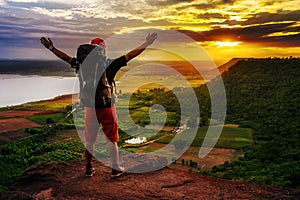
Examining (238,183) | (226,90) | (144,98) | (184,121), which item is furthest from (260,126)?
(238,183)

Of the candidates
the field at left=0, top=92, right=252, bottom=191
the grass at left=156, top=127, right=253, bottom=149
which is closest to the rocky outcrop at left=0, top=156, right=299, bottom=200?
the field at left=0, top=92, right=252, bottom=191

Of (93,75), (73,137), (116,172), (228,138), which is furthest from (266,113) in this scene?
(93,75)

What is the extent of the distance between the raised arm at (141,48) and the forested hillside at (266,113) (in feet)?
55.3

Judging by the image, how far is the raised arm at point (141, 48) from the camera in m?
5.39

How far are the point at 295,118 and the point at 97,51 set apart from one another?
55154mm

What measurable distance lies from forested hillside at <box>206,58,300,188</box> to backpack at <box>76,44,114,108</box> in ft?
55.2

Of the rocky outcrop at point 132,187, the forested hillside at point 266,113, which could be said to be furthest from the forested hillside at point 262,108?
the rocky outcrop at point 132,187

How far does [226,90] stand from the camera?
76.1m

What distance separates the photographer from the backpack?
559 centimetres

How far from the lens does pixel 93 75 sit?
5.62 m

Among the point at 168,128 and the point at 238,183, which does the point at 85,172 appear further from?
the point at 168,128

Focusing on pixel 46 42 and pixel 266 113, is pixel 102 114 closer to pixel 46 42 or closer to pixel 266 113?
pixel 46 42

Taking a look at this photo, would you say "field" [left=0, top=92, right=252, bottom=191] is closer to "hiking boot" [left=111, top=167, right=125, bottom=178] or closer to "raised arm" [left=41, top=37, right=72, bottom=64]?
"hiking boot" [left=111, top=167, right=125, bottom=178]

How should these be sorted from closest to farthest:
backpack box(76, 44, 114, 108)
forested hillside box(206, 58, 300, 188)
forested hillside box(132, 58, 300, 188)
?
backpack box(76, 44, 114, 108) → forested hillside box(206, 58, 300, 188) → forested hillside box(132, 58, 300, 188)
